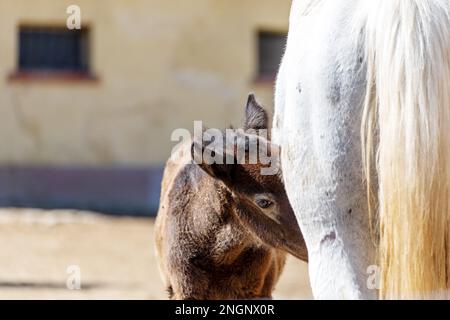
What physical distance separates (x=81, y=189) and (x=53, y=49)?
2.25 m

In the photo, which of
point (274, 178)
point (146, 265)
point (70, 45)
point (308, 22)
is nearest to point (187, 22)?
point (70, 45)

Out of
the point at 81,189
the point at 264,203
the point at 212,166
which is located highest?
the point at 212,166

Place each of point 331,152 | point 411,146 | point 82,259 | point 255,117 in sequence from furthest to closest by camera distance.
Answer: point 82,259 → point 255,117 → point 331,152 → point 411,146

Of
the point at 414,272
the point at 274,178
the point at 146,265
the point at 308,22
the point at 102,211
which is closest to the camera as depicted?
the point at 414,272

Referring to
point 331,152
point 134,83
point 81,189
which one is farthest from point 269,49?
point 331,152

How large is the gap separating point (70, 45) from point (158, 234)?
9493 mm

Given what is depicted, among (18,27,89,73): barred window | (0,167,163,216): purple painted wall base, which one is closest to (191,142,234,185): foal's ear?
(0,167,163,216): purple painted wall base

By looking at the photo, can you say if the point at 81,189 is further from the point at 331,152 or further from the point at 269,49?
the point at 331,152

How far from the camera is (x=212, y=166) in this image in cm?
428

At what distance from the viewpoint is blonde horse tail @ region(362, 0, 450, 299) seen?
2.50 m

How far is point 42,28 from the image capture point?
1451 centimetres

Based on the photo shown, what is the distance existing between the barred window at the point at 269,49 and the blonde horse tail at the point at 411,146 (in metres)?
12.7
